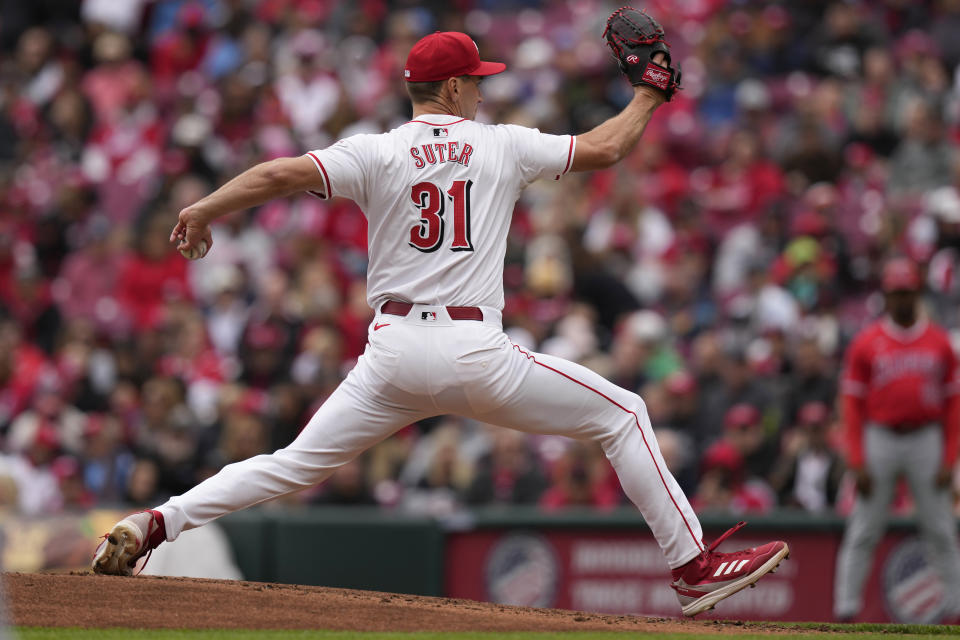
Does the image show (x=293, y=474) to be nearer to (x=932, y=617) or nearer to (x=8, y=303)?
(x=932, y=617)

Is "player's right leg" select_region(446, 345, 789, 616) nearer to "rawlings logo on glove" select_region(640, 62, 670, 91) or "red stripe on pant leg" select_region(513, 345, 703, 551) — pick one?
"red stripe on pant leg" select_region(513, 345, 703, 551)

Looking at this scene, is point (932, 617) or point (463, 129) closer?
point (463, 129)

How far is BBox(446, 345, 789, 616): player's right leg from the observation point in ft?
16.5

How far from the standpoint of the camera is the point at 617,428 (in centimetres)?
523

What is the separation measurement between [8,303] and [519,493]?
18.9 ft

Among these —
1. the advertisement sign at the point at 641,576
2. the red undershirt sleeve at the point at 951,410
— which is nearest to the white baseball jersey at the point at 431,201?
the red undershirt sleeve at the point at 951,410

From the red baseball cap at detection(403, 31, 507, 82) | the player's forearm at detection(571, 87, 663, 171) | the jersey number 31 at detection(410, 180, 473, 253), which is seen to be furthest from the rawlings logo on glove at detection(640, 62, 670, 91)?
the jersey number 31 at detection(410, 180, 473, 253)

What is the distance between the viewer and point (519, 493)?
9.94 m

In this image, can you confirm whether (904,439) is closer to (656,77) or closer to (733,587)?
(733,587)

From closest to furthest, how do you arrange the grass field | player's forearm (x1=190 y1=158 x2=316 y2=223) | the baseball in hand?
the grass field → player's forearm (x1=190 y1=158 x2=316 y2=223) → the baseball in hand

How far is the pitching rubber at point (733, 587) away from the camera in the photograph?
5.26 meters

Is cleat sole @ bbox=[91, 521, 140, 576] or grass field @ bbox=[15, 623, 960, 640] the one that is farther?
cleat sole @ bbox=[91, 521, 140, 576]

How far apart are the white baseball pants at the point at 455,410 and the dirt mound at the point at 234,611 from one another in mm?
255

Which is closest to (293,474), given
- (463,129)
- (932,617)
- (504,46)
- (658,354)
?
(463,129)
